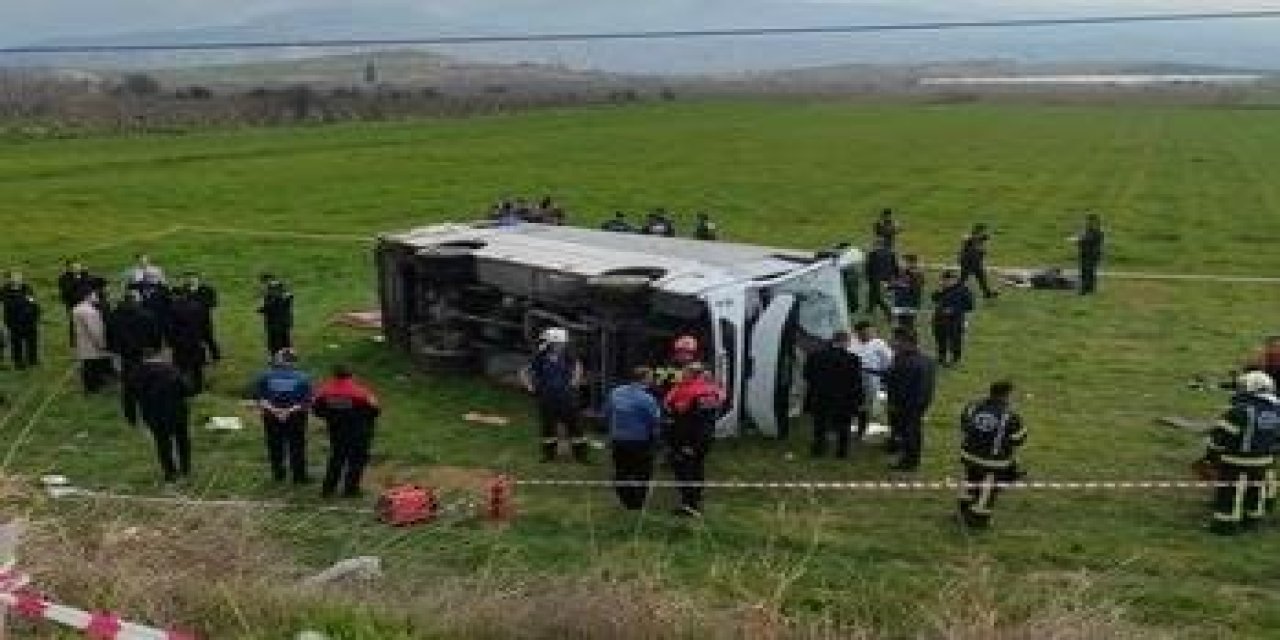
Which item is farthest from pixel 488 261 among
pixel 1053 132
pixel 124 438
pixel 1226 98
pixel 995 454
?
pixel 1226 98

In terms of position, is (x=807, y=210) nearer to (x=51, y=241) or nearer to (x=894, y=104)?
(x=51, y=241)

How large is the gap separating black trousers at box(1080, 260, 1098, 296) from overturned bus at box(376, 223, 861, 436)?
9.02 metres

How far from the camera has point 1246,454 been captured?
1448cm

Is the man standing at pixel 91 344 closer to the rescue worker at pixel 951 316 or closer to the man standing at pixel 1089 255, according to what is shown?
the rescue worker at pixel 951 316

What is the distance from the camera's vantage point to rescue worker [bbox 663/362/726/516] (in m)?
15.3

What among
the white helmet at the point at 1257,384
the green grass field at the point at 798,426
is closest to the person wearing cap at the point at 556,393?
the green grass field at the point at 798,426

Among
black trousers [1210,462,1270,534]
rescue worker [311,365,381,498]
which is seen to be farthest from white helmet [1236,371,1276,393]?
rescue worker [311,365,381,498]

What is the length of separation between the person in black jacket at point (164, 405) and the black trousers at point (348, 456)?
5.42 ft

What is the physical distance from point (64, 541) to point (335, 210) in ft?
122

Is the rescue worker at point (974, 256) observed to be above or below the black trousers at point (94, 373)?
above

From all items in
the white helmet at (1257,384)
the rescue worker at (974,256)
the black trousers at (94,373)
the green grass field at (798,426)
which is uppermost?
the white helmet at (1257,384)

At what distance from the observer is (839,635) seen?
971cm

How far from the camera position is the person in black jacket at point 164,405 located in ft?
52.5

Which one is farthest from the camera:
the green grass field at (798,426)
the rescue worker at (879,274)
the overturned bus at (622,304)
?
the rescue worker at (879,274)
